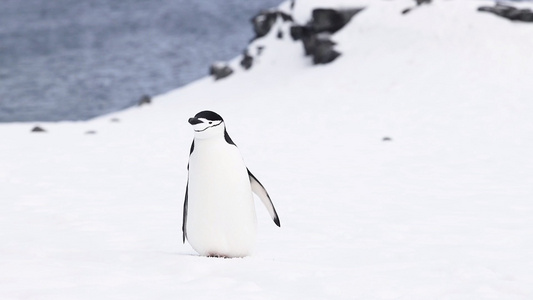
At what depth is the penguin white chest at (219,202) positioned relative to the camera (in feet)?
18.3

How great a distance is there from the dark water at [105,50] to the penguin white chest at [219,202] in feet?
80.4

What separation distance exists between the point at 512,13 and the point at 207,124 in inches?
672

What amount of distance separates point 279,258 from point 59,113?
25971 mm

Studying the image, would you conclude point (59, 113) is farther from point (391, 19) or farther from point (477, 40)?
point (477, 40)

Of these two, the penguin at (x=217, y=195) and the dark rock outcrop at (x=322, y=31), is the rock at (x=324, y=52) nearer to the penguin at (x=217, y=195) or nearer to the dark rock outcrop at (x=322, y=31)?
the dark rock outcrop at (x=322, y=31)

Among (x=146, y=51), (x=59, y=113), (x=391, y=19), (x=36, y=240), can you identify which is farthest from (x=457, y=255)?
(x=146, y=51)

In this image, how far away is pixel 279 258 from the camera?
20.4ft

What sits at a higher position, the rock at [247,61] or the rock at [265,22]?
the rock at [265,22]

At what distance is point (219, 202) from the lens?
566 centimetres

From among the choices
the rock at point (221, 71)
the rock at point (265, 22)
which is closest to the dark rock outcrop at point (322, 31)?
the rock at point (221, 71)

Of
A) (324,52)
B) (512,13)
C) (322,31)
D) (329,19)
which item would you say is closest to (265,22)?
(322,31)

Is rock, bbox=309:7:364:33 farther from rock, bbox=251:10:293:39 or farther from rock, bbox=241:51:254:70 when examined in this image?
rock, bbox=251:10:293:39

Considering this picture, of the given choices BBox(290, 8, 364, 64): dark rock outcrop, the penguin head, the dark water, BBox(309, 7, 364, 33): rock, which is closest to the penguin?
the penguin head

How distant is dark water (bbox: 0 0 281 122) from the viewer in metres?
34.5
